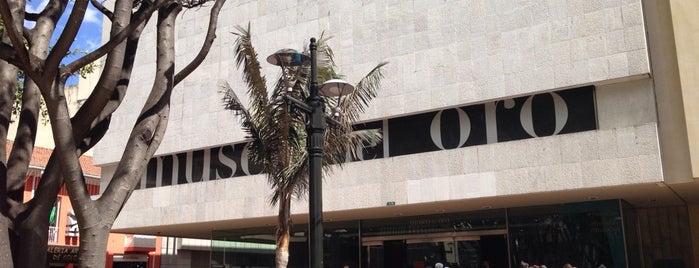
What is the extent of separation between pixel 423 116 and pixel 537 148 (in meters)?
3.54

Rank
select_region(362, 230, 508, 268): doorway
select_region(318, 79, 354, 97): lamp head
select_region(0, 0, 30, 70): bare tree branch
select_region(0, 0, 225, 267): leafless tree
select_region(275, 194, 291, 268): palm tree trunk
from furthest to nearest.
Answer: select_region(362, 230, 508, 268): doorway → select_region(275, 194, 291, 268): palm tree trunk → select_region(318, 79, 354, 97): lamp head → select_region(0, 0, 225, 267): leafless tree → select_region(0, 0, 30, 70): bare tree branch

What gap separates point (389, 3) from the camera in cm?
2028

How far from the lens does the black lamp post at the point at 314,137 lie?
9578 millimetres

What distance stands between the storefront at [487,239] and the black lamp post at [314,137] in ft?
33.6

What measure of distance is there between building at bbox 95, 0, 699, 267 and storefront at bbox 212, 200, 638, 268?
0.14 feet

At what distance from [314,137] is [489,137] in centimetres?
935

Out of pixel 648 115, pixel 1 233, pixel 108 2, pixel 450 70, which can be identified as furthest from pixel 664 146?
pixel 108 2

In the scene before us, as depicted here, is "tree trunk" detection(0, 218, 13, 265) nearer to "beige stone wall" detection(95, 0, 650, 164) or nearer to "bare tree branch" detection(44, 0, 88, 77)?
"bare tree branch" detection(44, 0, 88, 77)

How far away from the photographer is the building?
1619 centimetres

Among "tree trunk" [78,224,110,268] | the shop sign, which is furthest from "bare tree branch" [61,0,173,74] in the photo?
the shop sign

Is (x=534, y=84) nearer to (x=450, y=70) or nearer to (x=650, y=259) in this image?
(x=450, y=70)

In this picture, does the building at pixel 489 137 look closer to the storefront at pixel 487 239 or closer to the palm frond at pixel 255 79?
the storefront at pixel 487 239

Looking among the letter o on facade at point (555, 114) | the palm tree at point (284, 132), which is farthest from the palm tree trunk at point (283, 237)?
the letter o on facade at point (555, 114)

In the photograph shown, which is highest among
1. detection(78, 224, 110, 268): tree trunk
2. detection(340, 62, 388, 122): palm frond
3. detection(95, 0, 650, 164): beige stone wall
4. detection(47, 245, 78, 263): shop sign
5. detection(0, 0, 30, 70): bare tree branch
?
detection(95, 0, 650, 164): beige stone wall
